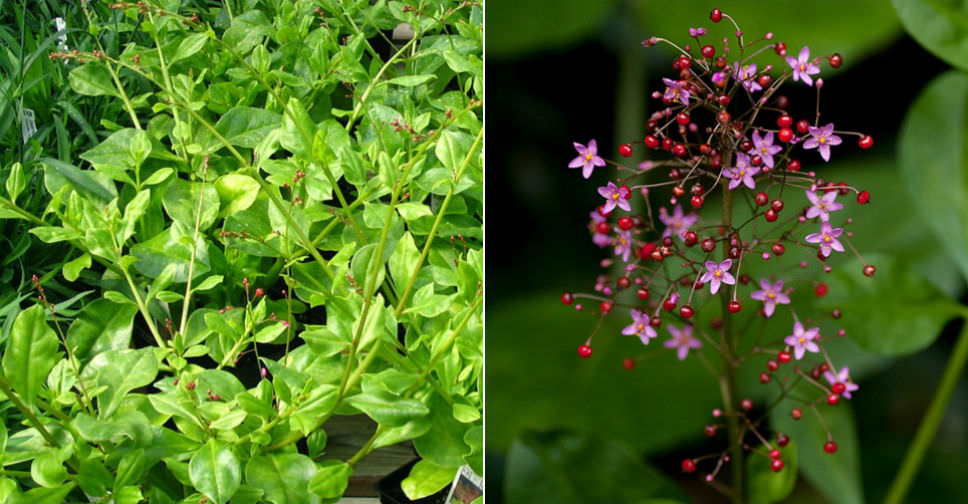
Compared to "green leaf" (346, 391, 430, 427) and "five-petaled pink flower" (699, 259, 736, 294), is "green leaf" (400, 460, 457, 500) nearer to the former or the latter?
"green leaf" (346, 391, 430, 427)

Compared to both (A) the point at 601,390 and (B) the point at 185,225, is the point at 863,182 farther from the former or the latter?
(B) the point at 185,225

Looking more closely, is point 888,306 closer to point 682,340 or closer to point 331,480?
point 682,340

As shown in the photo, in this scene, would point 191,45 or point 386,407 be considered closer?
point 386,407

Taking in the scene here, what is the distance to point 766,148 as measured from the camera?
0.53m

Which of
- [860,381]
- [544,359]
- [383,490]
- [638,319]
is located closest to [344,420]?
[383,490]

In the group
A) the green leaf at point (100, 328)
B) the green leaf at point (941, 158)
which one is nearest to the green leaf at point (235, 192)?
the green leaf at point (100, 328)

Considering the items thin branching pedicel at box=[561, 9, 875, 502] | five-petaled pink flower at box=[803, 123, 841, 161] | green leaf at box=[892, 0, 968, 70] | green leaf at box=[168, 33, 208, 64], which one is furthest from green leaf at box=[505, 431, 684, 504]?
green leaf at box=[168, 33, 208, 64]

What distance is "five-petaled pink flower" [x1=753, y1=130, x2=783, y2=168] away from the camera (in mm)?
519

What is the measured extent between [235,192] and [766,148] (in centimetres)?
55

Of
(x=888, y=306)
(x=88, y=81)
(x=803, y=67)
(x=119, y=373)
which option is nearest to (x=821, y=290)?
(x=888, y=306)

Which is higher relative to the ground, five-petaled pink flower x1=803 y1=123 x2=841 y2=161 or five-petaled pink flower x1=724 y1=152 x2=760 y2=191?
five-petaled pink flower x1=803 y1=123 x2=841 y2=161

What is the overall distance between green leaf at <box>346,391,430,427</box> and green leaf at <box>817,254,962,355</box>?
344 millimetres

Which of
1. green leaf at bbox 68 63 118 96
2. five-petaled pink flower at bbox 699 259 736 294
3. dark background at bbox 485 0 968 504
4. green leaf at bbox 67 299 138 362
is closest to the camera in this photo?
five-petaled pink flower at bbox 699 259 736 294

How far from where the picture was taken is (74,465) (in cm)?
75
